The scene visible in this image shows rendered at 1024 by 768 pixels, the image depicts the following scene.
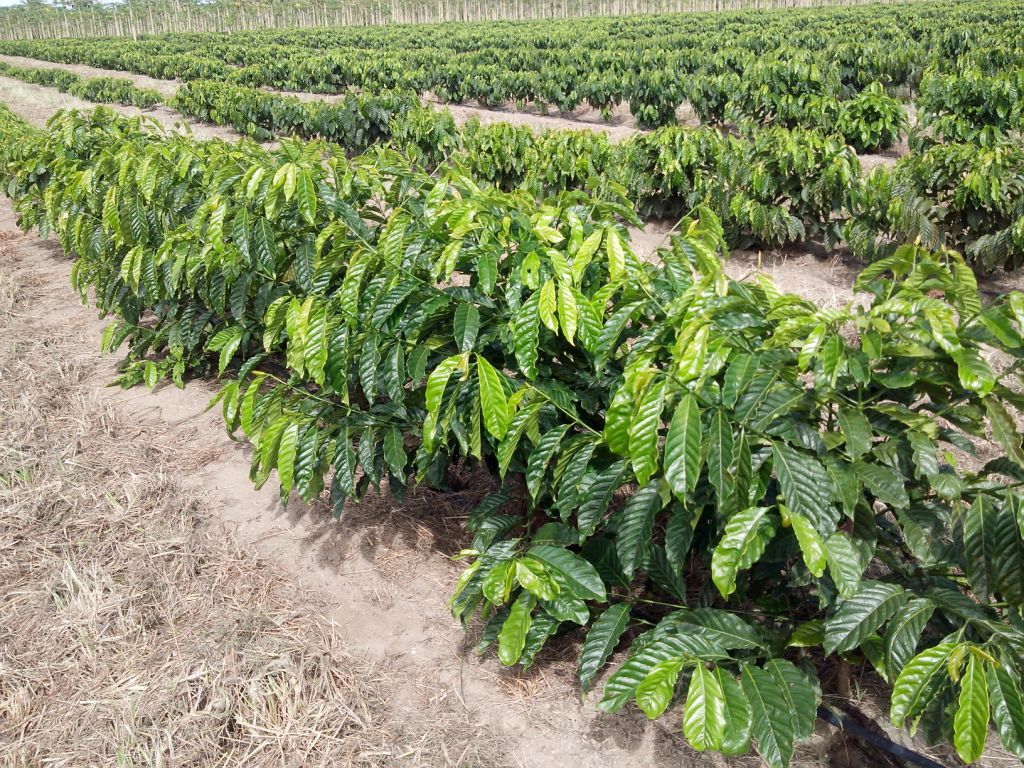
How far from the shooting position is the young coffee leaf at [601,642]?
189 cm

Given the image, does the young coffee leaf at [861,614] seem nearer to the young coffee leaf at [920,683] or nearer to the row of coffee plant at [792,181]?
the young coffee leaf at [920,683]

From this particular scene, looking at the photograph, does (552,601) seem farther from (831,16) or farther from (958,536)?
(831,16)

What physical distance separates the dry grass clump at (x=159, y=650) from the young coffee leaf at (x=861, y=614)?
1074 millimetres

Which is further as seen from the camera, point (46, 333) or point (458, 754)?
point (46, 333)

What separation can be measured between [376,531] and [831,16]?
30883mm

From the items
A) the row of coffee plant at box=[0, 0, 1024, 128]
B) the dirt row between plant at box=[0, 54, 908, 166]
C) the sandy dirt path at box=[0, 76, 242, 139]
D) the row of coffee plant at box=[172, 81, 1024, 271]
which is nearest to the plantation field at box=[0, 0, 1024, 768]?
the row of coffee plant at box=[172, 81, 1024, 271]

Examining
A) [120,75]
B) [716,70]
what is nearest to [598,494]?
[716,70]

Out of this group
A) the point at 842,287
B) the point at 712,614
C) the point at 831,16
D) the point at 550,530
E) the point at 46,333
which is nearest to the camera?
the point at 712,614

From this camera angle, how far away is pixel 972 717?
1305mm

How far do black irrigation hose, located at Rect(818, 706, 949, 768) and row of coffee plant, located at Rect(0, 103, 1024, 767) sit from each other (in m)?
0.09

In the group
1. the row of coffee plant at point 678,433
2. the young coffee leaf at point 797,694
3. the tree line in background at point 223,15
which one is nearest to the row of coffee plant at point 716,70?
the row of coffee plant at point 678,433

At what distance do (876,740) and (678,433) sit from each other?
1.14m

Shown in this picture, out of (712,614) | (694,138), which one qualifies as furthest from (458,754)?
(694,138)

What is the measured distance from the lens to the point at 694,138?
644 cm
